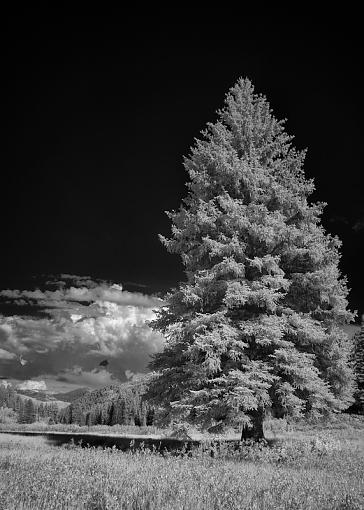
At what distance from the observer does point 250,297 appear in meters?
15.3

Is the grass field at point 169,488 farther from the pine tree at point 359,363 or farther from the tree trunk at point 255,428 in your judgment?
the pine tree at point 359,363

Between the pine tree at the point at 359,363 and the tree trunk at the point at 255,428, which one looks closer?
the tree trunk at the point at 255,428

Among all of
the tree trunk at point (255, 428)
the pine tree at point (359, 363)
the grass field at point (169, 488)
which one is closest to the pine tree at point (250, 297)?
the tree trunk at point (255, 428)

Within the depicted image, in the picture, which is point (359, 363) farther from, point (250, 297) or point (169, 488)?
point (169, 488)

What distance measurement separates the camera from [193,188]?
17.9m

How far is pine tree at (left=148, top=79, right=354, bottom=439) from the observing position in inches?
562

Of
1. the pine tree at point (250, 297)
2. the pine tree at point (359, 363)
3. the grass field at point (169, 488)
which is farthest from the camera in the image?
the pine tree at point (359, 363)

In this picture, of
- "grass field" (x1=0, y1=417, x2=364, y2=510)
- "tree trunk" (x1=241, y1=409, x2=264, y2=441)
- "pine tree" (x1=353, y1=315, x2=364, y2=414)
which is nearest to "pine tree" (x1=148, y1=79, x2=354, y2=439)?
"tree trunk" (x1=241, y1=409, x2=264, y2=441)

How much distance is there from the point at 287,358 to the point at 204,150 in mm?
8790

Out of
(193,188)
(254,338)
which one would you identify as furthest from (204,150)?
(254,338)

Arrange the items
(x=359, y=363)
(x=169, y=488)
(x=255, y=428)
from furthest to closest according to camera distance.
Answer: (x=359, y=363)
(x=255, y=428)
(x=169, y=488)

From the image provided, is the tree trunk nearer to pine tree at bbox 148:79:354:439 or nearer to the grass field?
pine tree at bbox 148:79:354:439

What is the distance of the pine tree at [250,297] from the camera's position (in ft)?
46.8

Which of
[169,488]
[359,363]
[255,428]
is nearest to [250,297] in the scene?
[255,428]
